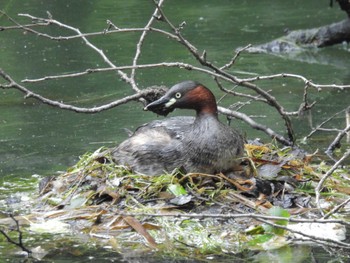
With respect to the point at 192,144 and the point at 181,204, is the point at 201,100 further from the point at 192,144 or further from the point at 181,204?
the point at 181,204

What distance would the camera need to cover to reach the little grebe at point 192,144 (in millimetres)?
7988

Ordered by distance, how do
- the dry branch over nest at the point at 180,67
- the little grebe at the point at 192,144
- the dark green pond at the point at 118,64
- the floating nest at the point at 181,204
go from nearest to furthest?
1. the floating nest at the point at 181,204
2. the dry branch over nest at the point at 180,67
3. the little grebe at the point at 192,144
4. the dark green pond at the point at 118,64

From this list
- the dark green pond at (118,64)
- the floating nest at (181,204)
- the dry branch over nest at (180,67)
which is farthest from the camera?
the dark green pond at (118,64)

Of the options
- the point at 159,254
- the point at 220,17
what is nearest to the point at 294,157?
the point at 159,254

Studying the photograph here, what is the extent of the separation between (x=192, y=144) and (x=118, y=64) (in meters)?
6.81

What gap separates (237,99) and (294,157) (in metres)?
3.73

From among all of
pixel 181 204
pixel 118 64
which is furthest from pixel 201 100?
pixel 118 64

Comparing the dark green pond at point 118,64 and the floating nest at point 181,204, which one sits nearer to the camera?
the floating nest at point 181,204

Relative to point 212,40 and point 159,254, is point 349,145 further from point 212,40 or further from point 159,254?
point 212,40

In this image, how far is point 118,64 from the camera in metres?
14.7

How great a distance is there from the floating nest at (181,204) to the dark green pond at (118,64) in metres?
0.35

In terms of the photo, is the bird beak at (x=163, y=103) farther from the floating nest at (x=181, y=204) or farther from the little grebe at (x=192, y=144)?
the floating nest at (x=181, y=204)

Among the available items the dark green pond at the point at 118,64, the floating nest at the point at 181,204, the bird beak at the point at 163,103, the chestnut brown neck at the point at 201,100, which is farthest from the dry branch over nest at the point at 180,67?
the dark green pond at the point at 118,64

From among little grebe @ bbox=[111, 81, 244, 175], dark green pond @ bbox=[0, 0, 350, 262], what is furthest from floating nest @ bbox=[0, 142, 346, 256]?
dark green pond @ bbox=[0, 0, 350, 262]
